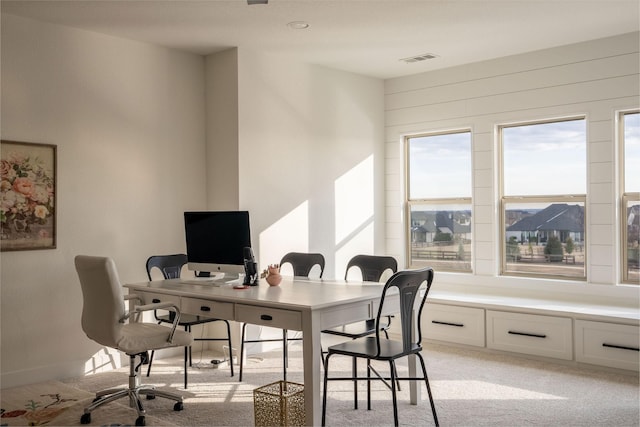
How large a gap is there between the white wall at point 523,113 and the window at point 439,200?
0.15 meters

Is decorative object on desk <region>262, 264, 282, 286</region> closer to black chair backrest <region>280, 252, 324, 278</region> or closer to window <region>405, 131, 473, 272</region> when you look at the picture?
black chair backrest <region>280, 252, 324, 278</region>

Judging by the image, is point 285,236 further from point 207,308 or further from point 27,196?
point 27,196

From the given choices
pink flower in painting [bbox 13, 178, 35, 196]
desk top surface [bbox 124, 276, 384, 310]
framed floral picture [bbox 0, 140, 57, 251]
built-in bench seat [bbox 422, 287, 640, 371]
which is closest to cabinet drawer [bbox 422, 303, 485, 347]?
built-in bench seat [bbox 422, 287, 640, 371]

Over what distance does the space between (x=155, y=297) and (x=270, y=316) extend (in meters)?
1.15

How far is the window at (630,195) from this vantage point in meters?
5.27

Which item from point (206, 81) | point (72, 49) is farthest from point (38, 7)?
point (206, 81)

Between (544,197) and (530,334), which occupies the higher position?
(544,197)

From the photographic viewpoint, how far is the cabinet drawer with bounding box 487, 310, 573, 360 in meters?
5.02

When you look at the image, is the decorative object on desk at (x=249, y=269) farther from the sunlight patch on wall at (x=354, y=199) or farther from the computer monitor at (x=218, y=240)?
the sunlight patch on wall at (x=354, y=199)

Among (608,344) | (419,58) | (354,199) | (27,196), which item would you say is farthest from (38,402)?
(419,58)

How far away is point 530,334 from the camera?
17.0 feet

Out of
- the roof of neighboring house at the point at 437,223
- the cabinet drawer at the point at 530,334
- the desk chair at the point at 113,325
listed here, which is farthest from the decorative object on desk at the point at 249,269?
the roof of neighboring house at the point at 437,223

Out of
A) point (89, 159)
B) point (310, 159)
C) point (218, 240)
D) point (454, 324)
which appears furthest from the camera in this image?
point (310, 159)

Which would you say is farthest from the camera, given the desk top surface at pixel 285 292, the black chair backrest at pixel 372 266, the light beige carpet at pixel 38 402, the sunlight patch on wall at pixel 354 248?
the sunlight patch on wall at pixel 354 248
